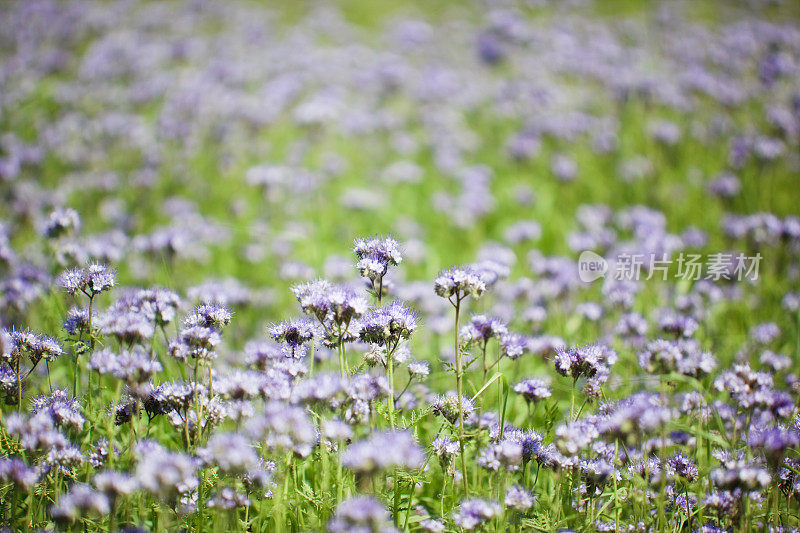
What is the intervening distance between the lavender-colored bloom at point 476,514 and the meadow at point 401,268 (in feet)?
0.04

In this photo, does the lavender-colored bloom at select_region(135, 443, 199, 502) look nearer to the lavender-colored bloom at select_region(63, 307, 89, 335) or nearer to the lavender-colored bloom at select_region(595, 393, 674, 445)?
the lavender-colored bloom at select_region(63, 307, 89, 335)

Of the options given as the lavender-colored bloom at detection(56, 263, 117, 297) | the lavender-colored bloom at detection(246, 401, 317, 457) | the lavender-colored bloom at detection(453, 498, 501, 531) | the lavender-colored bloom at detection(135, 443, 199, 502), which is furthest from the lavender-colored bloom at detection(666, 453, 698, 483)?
the lavender-colored bloom at detection(56, 263, 117, 297)

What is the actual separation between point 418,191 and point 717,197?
422 cm

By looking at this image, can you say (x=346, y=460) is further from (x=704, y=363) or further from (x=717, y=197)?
(x=717, y=197)

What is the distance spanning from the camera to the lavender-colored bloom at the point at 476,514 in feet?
7.32

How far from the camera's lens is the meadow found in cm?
246

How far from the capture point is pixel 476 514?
226cm

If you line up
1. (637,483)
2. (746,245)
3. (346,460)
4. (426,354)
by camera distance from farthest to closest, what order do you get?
1. (746,245)
2. (426,354)
3. (637,483)
4. (346,460)

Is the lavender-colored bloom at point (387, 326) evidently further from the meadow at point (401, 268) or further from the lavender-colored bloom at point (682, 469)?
the lavender-colored bloom at point (682, 469)

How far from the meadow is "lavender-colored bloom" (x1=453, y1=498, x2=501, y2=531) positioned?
0.04 ft

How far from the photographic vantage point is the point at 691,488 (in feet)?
9.00

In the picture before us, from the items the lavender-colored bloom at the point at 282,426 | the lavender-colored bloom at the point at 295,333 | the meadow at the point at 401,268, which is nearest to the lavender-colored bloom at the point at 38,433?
the meadow at the point at 401,268

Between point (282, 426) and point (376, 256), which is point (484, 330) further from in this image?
point (282, 426)

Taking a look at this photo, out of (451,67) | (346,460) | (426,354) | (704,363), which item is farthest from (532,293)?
(451,67)
